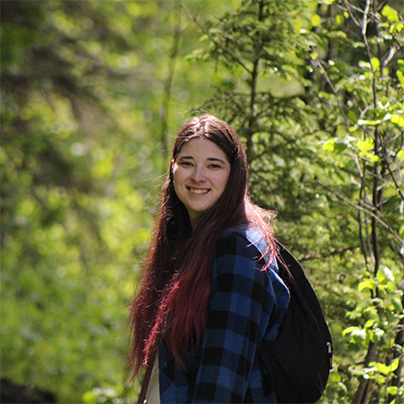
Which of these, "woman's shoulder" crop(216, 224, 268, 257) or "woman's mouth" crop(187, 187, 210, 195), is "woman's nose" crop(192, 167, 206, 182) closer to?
"woman's mouth" crop(187, 187, 210, 195)

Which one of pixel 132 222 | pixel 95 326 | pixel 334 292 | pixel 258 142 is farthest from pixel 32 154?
pixel 334 292

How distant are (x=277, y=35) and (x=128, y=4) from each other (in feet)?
31.1

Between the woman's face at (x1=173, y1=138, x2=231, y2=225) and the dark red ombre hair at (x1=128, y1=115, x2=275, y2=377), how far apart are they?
22 mm

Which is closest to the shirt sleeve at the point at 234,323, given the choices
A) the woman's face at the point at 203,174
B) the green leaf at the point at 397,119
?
the woman's face at the point at 203,174

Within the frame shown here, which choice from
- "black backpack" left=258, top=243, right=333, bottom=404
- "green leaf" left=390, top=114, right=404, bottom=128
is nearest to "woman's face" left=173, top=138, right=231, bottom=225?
"black backpack" left=258, top=243, right=333, bottom=404

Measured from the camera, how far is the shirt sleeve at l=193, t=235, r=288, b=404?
1.97m

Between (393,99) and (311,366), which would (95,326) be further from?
(311,366)

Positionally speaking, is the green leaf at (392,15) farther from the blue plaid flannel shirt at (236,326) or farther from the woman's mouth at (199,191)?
the blue plaid flannel shirt at (236,326)

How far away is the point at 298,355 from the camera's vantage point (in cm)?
207

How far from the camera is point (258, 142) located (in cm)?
358

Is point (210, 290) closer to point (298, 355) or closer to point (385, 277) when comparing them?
point (298, 355)

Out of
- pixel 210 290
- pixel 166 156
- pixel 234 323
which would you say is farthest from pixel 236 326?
pixel 166 156

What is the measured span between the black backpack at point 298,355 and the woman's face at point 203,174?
34cm

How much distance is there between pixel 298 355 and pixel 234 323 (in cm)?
25
